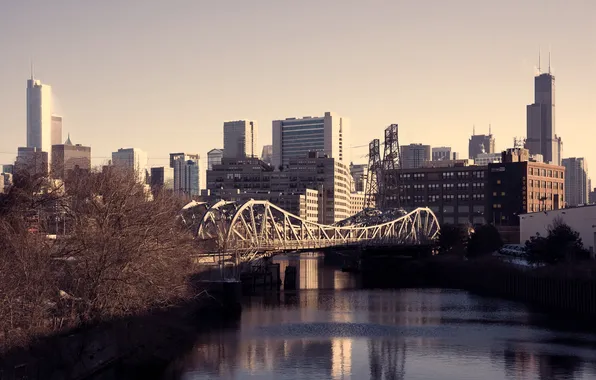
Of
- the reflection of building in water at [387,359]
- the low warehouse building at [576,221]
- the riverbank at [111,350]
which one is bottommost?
the reflection of building in water at [387,359]

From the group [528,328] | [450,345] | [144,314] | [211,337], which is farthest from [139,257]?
[528,328]

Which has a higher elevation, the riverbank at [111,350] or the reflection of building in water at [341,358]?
the riverbank at [111,350]

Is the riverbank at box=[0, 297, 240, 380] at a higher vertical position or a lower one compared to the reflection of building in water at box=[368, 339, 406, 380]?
higher

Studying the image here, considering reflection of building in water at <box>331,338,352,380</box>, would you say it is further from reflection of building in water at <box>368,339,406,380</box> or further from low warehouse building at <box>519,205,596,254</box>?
low warehouse building at <box>519,205,596,254</box>

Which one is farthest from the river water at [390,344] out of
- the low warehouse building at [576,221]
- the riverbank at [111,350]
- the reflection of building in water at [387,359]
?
the low warehouse building at [576,221]

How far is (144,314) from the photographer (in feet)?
221

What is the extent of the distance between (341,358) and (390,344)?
27.1 ft

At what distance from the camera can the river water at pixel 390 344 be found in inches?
2468

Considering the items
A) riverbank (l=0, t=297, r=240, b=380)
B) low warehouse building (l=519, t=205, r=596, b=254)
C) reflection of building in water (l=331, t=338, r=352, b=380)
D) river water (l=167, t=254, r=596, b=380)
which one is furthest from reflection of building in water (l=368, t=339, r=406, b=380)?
low warehouse building (l=519, t=205, r=596, b=254)

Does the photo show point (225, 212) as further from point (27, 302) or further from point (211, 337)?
point (27, 302)

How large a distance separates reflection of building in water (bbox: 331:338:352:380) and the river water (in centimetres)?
7

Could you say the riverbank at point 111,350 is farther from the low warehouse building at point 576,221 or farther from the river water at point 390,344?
the low warehouse building at point 576,221

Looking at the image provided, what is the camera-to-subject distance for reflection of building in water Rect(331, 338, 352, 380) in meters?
62.0

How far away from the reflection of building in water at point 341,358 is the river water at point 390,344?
0.07m
